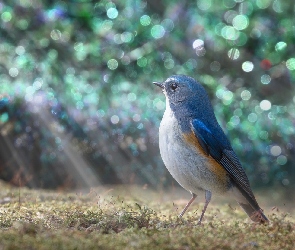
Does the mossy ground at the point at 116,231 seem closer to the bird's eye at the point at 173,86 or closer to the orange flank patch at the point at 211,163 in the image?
the orange flank patch at the point at 211,163

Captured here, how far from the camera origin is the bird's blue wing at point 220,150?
5.78 meters

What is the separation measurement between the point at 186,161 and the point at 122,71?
4.44 metres

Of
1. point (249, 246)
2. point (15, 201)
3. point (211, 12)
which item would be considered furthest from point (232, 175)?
point (211, 12)

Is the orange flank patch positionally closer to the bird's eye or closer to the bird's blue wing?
the bird's blue wing

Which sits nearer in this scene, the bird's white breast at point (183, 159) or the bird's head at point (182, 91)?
the bird's white breast at point (183, 159)

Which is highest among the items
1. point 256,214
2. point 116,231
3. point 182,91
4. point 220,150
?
point 182,91

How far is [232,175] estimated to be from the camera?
597 cm

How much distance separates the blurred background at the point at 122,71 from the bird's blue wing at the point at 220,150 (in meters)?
3.75

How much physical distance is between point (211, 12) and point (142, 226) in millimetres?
5180

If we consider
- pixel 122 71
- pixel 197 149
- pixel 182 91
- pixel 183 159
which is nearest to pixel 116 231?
pixel 183 159

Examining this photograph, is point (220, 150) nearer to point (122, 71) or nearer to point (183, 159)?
point (183, 159)

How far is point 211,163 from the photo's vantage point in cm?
578

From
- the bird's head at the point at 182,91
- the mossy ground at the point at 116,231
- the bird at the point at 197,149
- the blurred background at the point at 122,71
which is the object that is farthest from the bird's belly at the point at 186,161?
the blurred background at the point at 122,71

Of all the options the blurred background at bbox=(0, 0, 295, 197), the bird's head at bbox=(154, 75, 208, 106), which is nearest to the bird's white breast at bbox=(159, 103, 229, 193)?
the bird's head at bbox=(154, 75, 208, 106)
